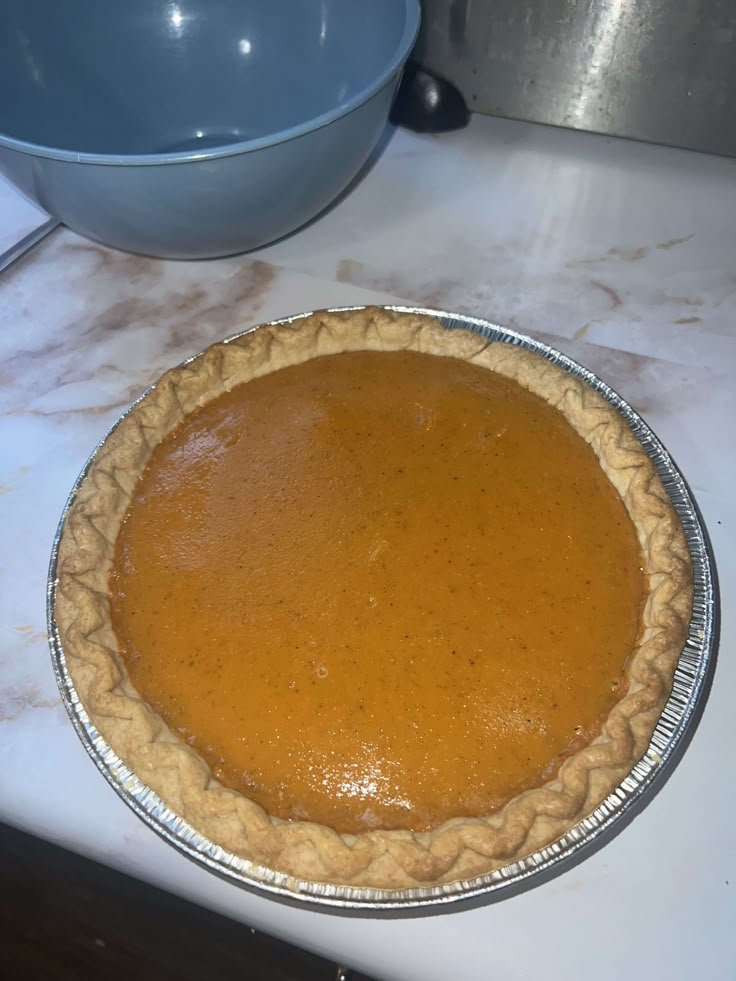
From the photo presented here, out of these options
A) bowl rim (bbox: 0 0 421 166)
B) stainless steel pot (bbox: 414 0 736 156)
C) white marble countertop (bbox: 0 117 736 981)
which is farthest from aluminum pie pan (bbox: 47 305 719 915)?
stainless steel pot (bbox: 414 0 736 156)

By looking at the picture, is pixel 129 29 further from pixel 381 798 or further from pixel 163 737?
pixel 381 798

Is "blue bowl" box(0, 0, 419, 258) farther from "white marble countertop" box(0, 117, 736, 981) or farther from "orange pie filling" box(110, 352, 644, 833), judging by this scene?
"orange pie filling" box(110, 352, 644, 833)

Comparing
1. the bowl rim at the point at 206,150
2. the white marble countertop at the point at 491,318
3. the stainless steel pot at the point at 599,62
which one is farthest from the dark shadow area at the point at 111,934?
the stainless steel pot at the point at 599,62

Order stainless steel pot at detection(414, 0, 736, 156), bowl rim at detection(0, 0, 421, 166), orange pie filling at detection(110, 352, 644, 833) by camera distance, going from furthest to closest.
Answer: stainless steel pot at detection(414, 0, 736, 156) < bowl rim at detection(0, 0, 421, 166) < orange pie filling at detection(110, 352, 644, 833)

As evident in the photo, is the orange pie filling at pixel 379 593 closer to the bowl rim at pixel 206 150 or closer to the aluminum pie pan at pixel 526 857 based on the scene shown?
the aluminum pie pan at pixel 526 857

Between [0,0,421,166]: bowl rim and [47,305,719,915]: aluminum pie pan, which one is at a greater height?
[0,0,421,166]: bowl rim

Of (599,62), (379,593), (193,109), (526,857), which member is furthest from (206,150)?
(526,857)

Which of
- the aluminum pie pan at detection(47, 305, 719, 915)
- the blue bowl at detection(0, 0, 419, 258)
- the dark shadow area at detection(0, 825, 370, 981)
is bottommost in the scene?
the dark shadow area at detection(0, 825, 370, 981)
